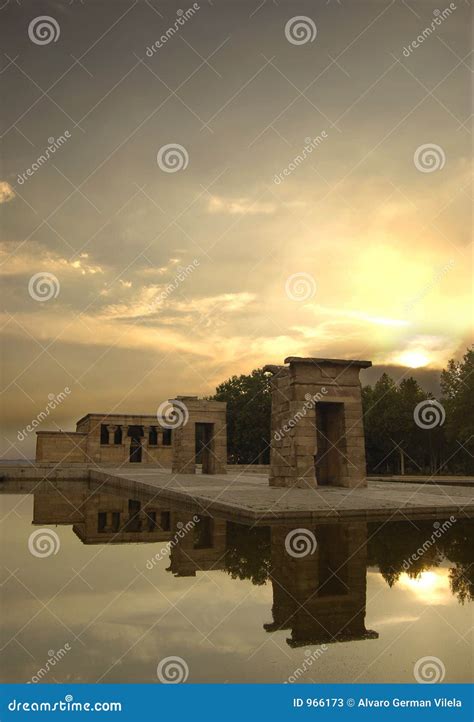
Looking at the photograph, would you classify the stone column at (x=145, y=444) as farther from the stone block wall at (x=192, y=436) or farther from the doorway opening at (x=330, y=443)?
the doorway opening at (x=330, y=443)

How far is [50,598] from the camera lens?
6.16 metres

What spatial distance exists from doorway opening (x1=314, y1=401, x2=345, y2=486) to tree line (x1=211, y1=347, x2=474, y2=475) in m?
25.5

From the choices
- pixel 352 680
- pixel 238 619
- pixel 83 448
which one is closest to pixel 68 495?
pixel 238 619

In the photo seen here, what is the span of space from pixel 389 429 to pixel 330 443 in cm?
2893

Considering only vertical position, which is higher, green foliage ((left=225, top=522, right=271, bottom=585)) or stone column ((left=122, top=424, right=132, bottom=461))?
stone column ((left=122, top=424, right=132, bottom=461))

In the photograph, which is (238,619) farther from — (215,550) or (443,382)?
(443,382)

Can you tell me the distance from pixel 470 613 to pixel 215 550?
3.98 metres

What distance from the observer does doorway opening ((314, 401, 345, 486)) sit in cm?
1941

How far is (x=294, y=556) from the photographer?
26.3 ft

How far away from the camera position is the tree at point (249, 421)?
4906 cm

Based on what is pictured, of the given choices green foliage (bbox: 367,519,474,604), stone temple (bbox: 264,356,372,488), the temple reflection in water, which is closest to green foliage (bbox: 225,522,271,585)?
the temple reflection in water

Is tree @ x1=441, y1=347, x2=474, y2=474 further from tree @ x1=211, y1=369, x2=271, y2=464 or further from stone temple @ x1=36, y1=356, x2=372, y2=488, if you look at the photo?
stone temple @ x1=36, y1=356, x2=372, y2=488

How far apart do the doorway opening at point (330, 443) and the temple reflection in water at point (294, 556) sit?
7.21m

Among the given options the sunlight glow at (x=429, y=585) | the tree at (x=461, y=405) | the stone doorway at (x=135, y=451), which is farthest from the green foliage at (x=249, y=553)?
the stone doorway at (x=135, y=451)
